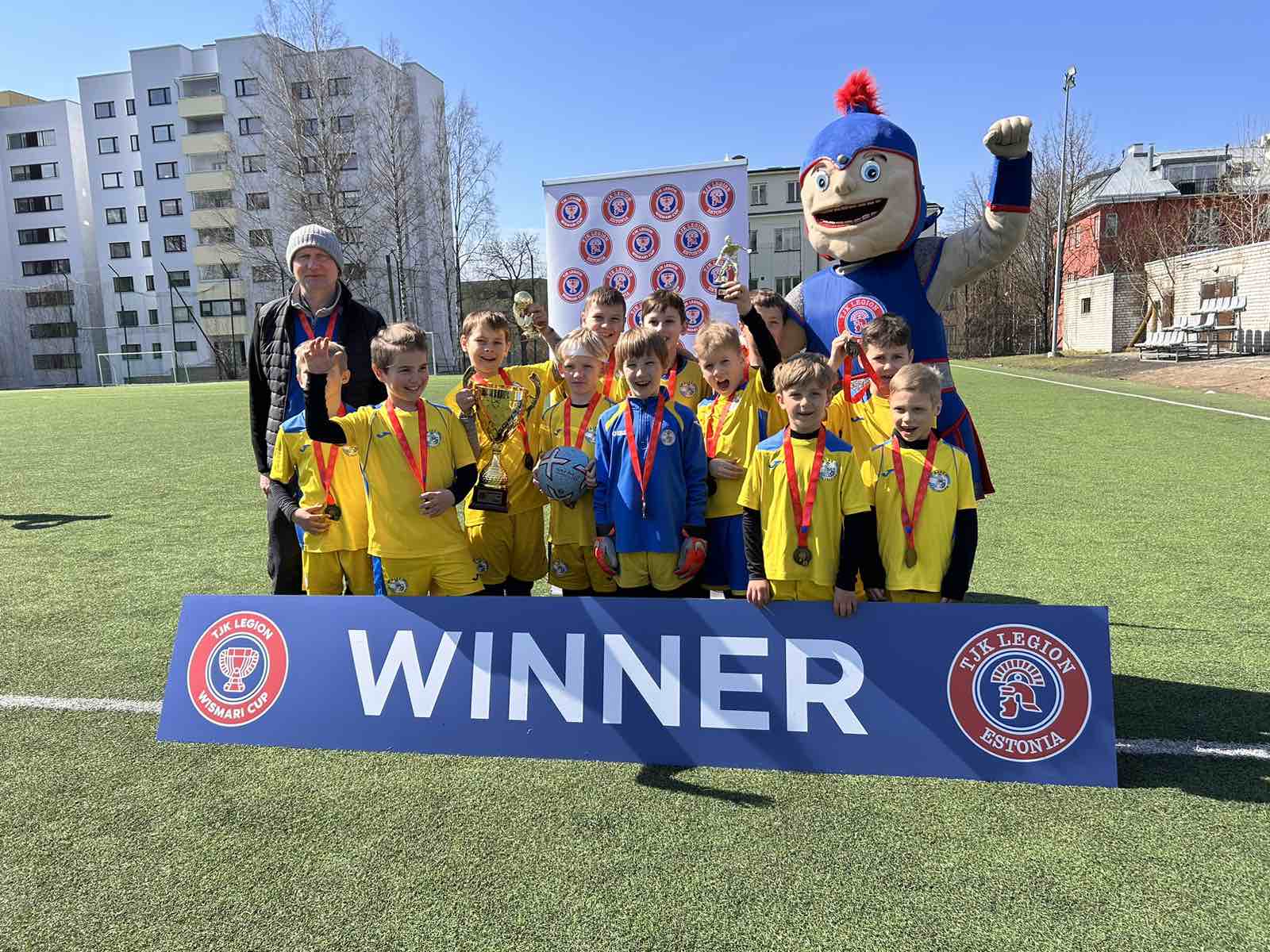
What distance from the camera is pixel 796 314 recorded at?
3723mm

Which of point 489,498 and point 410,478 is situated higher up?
point 410,478

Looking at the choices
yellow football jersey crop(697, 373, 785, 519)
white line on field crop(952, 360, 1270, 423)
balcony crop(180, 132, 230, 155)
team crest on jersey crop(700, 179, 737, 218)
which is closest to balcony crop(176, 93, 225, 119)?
balcony crop(180, 132, 230, 155)

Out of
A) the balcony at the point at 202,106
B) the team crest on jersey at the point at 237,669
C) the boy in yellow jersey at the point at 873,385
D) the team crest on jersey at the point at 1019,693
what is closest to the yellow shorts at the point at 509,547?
the team crest on jersey at the point at 237,669

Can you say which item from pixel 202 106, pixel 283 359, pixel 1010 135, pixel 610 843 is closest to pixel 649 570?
pixel 610 843

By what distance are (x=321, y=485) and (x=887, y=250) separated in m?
2.89

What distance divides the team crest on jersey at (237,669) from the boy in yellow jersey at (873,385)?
7.95 ft

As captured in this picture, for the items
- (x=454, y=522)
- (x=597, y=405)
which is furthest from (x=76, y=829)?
(x=597, y=405)

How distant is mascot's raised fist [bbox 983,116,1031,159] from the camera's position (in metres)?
3.36

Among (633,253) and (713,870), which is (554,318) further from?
(713,870)

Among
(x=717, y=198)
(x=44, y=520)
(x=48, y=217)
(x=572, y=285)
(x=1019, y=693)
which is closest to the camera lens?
(x=1019, y=693)

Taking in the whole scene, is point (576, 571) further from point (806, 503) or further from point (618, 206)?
point (618, 206)

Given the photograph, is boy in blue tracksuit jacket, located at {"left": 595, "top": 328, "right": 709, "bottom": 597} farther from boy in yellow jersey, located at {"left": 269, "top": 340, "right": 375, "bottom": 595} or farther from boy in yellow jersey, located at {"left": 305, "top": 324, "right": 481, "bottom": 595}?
boy in yellow jersey, located at {"left": 269, "top": 340, "right": 375, "bottom": 595}

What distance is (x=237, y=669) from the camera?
9.86 ft

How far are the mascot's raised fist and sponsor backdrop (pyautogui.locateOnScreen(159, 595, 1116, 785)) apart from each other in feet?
6.79
